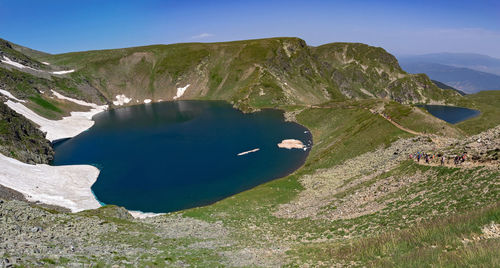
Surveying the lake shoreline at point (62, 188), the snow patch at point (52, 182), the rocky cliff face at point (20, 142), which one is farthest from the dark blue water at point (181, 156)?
the rocky cliff face at point (20, 142)

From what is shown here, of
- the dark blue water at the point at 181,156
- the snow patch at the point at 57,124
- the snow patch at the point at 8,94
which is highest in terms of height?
the snow patch at the point at 8,94

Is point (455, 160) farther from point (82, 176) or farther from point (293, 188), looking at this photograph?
point (82, 176)

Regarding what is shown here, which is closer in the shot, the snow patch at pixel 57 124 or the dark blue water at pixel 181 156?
the dark blue water at pixel 181 156

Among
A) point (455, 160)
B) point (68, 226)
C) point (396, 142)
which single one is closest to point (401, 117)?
point (396, 142)

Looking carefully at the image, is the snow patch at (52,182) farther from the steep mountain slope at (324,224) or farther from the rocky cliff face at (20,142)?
the steep mountain slope at (324,224)

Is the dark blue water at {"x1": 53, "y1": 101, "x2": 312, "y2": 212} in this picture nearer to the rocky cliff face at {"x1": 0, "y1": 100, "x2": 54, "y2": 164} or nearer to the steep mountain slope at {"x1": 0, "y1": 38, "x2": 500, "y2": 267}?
the rocky cliff face at {"x1": 0, "y1": 100, "x2": 54, "y2": 164}

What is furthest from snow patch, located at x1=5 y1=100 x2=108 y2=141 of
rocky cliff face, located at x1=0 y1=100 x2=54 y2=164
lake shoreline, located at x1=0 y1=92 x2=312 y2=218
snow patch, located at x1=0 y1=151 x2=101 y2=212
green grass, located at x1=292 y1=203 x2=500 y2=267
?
green grass, located at x1=292 y1=203 x2=500 y2=267
